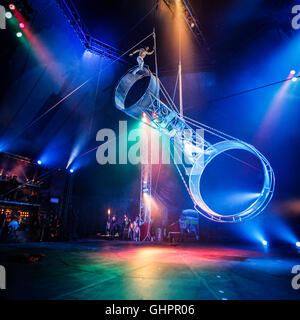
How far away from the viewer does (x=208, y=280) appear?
9.83ft

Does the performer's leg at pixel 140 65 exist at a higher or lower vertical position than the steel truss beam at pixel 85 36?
lower

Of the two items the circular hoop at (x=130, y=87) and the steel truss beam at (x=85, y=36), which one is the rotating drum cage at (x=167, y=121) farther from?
the steel truss beam at (x=85, y=36)

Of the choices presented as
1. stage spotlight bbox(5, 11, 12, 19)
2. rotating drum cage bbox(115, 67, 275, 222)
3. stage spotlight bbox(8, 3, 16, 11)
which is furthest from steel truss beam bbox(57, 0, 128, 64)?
rotating drum cage bbox(115, 67, 275, 222)

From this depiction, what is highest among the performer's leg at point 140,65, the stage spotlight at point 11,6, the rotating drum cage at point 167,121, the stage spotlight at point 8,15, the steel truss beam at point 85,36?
the steel truss beam at point 85,36

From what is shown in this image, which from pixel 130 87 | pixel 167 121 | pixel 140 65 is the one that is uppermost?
pixel 140 65

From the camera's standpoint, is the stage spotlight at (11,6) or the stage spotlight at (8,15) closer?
the stage spotlight at (11,6)

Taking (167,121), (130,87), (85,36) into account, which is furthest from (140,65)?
(85,36)

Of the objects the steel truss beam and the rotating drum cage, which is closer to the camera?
the rotating drum cage

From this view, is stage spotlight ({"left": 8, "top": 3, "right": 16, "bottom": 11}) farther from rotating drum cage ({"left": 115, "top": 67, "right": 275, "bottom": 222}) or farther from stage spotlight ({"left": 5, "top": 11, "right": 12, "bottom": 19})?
rotating drum cage ({"left": 115, "top": 67, "right": 275, "bottom": 222})

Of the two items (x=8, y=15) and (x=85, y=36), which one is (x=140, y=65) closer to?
(x=85, y=36)

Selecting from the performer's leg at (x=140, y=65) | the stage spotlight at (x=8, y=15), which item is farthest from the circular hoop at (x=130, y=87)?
the stage spotlight at (x=8, y=15)
